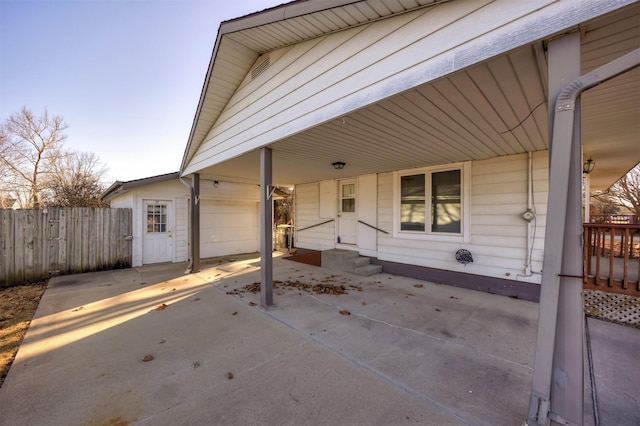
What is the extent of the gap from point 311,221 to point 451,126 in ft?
20.3

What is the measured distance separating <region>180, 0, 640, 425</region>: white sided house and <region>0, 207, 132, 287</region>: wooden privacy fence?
273cm

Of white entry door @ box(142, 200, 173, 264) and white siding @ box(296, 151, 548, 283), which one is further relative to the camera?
white entry door @ box(142, 200, 173, 264)

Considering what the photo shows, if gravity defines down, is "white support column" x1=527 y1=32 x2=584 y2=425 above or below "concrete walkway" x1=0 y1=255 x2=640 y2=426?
above

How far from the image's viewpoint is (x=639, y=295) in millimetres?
3369

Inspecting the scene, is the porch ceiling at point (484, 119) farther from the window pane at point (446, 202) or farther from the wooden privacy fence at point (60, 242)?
the wooden privacy fence at point (60, 242)

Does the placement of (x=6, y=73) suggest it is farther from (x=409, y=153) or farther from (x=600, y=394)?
(x=600, y=394)

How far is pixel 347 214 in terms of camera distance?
25.7 ft

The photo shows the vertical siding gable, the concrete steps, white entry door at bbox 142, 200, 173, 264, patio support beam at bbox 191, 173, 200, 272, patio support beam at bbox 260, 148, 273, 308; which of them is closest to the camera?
the vertical siding gable

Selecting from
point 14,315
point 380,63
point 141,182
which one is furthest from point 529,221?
point 141,182

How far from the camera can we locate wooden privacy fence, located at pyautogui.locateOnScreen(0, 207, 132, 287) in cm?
596

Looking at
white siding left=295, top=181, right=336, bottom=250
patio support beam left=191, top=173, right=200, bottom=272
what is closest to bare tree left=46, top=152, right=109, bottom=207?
patio support beam left=191, top=173, right=200, bottom=272

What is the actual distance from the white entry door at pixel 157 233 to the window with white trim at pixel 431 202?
288 inches

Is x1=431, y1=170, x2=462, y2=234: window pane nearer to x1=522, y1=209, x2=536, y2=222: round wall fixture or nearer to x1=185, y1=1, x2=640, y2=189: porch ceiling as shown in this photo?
x1=185, y1=1, x2=640, y2=189: porch ceiling

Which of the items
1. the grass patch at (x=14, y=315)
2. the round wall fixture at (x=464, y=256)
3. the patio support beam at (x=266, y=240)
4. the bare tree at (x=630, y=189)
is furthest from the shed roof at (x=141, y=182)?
the bare tree at (x=630, y=189)
